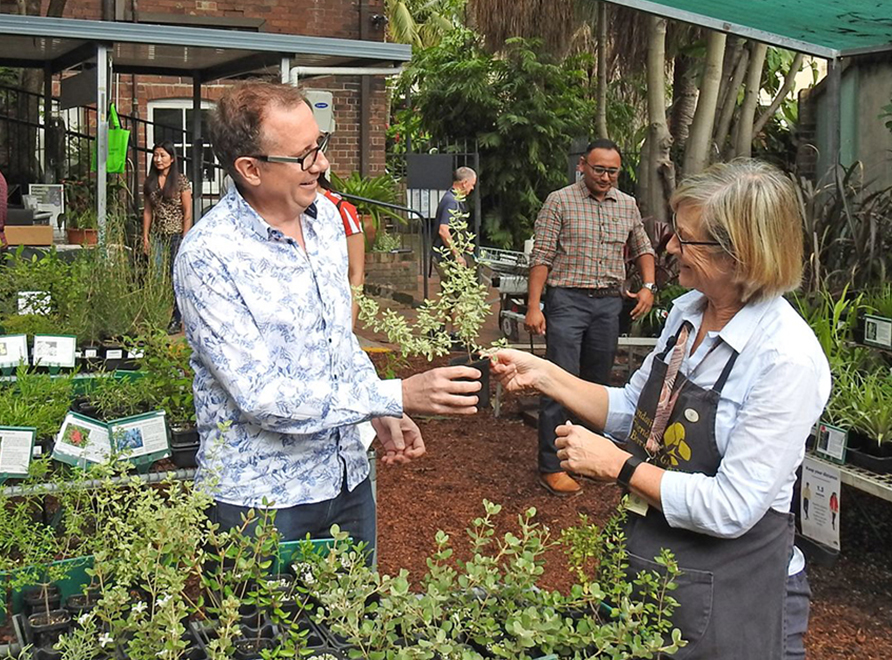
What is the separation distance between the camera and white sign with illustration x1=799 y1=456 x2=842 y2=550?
12.8 ft

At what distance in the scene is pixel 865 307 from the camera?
15.3ft

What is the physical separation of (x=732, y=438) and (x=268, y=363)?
3.11 feet

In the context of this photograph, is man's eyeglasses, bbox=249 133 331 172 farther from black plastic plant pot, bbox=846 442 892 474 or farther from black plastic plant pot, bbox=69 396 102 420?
black plastic plant pot, bbox=846 442 892 474

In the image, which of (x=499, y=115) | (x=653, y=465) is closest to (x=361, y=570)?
(x=653, y=465)

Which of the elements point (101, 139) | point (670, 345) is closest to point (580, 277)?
point (670, 345)

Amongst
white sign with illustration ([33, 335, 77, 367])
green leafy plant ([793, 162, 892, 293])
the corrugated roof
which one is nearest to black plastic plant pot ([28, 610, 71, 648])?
white sign with illustration ([33, 335, 77, 367])

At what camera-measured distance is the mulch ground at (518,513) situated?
13.9 feet

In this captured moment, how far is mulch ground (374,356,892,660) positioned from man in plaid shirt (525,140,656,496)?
1.06 ft

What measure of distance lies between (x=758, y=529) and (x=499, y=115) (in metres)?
15.9

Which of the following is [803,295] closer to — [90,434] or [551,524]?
[551,524]

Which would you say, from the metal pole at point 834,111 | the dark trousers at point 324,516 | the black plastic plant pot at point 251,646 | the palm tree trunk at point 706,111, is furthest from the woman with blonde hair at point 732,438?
the palm tree trunk at point 706,111

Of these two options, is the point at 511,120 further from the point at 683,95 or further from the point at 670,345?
the point at 670,345

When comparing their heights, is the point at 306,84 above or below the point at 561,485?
above

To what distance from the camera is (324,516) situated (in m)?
2.54
